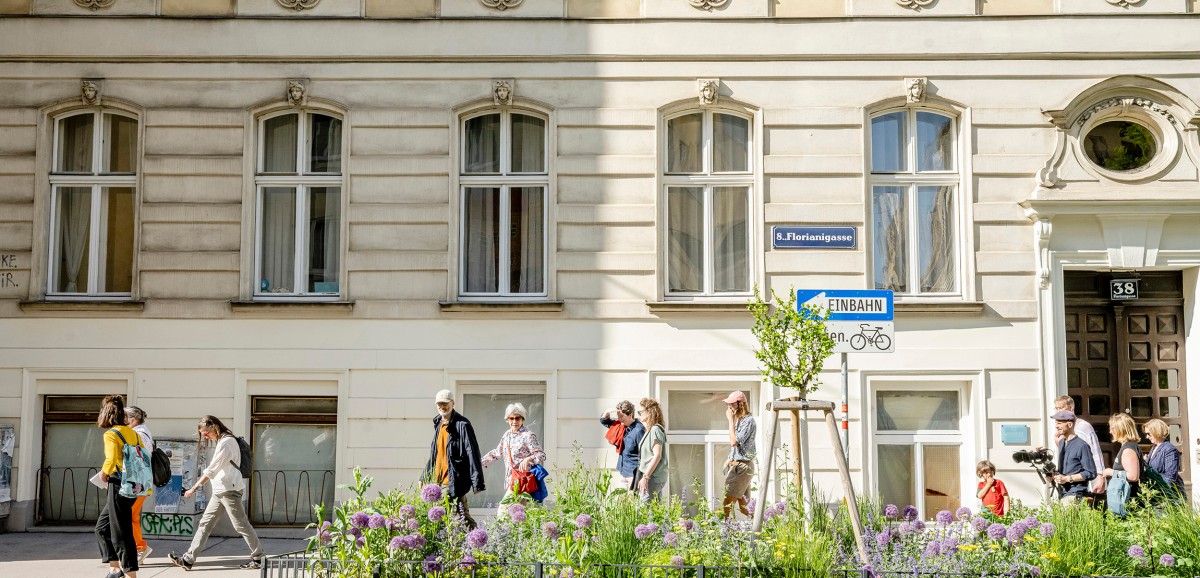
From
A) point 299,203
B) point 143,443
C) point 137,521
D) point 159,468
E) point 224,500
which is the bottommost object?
point 137,521

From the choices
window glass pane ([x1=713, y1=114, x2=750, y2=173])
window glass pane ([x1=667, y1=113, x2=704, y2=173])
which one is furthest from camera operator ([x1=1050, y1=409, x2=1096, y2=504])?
window glass pane ([x1=667, y1=113, x2=704, y2=173])

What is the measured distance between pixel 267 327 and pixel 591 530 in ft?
21.0

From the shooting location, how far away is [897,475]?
13414mm

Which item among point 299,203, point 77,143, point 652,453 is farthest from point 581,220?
point 77,143

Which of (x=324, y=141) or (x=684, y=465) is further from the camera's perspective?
(x=324, y=141)

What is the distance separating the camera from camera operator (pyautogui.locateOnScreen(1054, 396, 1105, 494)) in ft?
36.1

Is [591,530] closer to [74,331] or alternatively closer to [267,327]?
[267,327]

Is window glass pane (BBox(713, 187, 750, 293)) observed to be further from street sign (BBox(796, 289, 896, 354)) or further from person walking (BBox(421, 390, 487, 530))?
person walking (BBox(421, 390, 487, 530))

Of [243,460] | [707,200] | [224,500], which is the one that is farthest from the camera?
[707,200]

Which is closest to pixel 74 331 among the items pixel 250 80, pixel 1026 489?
pixel 250 80

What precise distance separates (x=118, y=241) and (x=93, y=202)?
552 millimetres

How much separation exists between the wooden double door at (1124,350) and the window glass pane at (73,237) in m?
11.8

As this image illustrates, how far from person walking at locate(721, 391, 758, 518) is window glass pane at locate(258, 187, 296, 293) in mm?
5731

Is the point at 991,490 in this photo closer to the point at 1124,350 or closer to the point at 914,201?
the point at 1124,350
